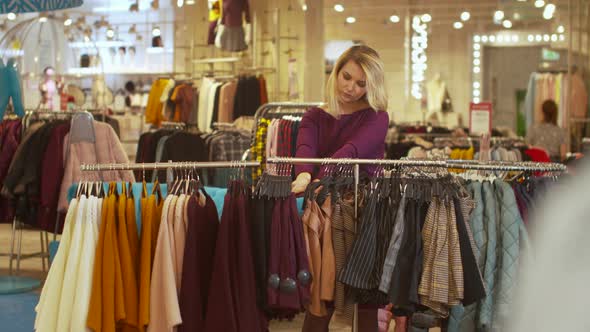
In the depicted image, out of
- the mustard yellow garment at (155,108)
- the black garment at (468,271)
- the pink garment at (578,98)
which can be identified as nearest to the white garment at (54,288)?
the black garment at (468,271)

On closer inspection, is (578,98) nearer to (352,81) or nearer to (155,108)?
(155,108)

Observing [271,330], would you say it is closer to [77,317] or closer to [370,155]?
[370,155]

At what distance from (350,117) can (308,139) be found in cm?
→ 23

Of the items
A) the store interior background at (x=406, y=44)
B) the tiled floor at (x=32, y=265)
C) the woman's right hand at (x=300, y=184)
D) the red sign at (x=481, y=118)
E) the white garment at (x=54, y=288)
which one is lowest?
the tiled floor at (x=32, y=265)

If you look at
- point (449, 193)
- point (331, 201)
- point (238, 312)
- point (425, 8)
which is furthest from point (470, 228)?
point (425, 8)

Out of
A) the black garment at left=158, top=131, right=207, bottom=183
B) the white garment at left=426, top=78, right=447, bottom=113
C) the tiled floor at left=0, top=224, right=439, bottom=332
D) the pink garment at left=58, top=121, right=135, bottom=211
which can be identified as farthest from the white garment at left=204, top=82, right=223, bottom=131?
the pink garment at left=58, top=121, right=135, bottom=211

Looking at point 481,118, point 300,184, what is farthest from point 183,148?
point 300,184

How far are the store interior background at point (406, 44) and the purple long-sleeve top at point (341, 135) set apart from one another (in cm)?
722

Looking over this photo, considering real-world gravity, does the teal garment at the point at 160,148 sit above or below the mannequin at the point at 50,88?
below

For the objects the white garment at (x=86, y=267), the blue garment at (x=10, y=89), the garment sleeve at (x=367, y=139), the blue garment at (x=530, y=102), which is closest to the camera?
the white garment at (x=86, y=267)

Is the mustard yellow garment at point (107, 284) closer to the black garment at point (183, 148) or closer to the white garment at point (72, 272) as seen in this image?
the white garment at point (72, 272)

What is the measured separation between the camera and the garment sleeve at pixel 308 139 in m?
4.17

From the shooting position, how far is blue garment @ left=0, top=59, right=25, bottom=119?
25.6 ft

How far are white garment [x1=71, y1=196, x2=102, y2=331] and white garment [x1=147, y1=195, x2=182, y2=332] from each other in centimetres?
26
